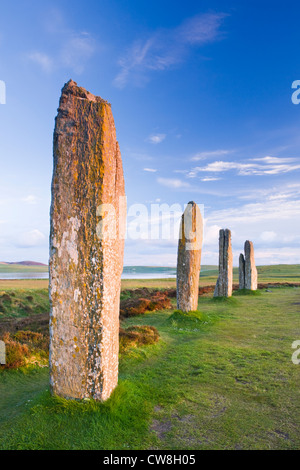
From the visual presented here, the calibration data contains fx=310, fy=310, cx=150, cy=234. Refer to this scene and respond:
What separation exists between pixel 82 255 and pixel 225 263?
17.3 metres

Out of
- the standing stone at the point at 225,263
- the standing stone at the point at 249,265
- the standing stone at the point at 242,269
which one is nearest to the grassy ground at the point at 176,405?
the standing stone at the point at 225,263

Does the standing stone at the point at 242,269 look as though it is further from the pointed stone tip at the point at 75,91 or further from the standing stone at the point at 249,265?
the pointed stone tip at the point at 75,91

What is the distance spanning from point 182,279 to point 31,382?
799 cm

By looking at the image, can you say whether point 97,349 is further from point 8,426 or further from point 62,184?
point 62,184

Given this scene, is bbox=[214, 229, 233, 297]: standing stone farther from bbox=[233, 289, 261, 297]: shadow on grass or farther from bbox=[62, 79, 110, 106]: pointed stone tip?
bbox=[62, 79, 110, 106]: pointed stone tip

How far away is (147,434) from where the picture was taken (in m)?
4.82

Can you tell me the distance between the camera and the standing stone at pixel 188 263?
45.2ft

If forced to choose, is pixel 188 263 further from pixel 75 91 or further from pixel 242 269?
pixel 242 269

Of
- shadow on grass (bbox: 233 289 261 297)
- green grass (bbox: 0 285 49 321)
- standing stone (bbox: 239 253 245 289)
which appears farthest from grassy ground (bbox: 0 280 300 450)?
standing stone (bbox: 239 253 245 289)

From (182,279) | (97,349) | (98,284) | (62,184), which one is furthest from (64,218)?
(182,279)

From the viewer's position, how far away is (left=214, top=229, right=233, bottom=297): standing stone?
21.3 metres

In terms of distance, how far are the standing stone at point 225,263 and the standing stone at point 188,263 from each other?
24.7 ft

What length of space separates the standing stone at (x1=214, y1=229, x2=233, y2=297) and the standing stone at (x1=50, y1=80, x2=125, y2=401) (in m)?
16.7

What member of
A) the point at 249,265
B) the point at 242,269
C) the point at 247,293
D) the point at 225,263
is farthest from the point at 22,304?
the point at 249,265
